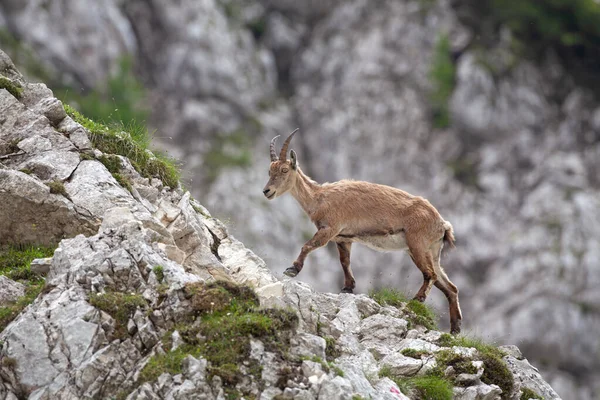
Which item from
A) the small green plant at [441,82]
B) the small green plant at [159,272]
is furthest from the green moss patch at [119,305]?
the small green plant at [441,82]

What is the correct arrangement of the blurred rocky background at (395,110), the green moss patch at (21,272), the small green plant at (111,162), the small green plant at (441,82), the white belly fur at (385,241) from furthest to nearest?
the small green plant at (441,82)
the blurred rocky background at (395,110)
the white belly fur at (385,241)
the small green plant at (111,162)
the green moss patch at (21,272)

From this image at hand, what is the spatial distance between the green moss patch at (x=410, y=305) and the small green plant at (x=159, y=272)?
6158 millimetres

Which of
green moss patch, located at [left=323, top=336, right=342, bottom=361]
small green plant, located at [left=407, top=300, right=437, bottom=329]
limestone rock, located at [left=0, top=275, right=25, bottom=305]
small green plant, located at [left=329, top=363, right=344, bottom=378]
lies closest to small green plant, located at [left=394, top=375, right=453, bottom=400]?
green moss patch, located at [left=323, top=336, right=342, bottom=361]

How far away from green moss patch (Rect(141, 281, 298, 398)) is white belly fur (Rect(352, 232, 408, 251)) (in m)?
6.44

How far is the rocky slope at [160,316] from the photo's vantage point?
10.8 m

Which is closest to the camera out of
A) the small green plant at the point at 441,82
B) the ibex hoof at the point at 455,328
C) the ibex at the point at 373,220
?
the ibex hoof at the point at 455,328

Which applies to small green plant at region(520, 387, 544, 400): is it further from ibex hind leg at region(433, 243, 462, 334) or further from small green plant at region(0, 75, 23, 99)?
small green plant at region(0, 75, 23, 99)

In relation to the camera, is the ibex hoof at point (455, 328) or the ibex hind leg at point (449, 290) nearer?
the ibex hoof at point (455, 328)

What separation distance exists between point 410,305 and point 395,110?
48.9 meters

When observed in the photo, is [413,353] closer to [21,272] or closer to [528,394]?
[528,394]

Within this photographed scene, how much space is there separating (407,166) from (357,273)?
10.3 metres

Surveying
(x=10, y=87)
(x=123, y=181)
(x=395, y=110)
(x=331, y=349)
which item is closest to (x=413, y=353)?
(x=331, y=349)

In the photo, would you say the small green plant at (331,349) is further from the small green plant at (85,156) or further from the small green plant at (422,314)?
the small green plant at (85,156)

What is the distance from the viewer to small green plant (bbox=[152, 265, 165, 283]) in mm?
12094
